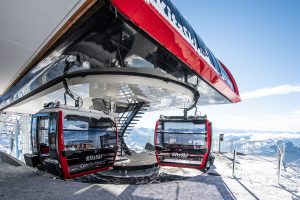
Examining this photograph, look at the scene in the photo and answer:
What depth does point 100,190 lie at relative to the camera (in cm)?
488

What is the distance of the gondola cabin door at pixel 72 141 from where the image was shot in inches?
175

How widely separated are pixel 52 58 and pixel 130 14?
3.47m

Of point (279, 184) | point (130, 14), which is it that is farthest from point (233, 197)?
point (130, 14)

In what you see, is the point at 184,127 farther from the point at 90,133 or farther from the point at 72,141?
the point at 72,141

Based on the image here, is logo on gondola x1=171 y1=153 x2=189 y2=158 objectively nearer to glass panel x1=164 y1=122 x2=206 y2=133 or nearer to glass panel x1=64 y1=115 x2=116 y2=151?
glass panel x1=164 y1=122 x2=206 y2=133

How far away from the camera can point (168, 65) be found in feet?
22.0

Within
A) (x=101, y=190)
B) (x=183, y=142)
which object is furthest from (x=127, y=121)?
(x=101, y=190)

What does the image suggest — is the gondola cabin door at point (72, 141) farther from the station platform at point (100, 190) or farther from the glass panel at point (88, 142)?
the station platform at point (100, 190)

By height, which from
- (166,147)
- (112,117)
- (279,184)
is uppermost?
(112,117)

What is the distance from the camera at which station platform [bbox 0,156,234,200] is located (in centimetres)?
445

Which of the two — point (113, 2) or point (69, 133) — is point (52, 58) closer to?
point (69, 133)

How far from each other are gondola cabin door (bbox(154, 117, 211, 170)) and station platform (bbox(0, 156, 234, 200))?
1.17 m

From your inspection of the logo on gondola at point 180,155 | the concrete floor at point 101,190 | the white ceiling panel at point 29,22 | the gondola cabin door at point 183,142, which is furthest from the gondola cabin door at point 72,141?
the logo on gondola at point 180,155

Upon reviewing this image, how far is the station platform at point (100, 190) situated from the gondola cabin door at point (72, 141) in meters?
0.46
